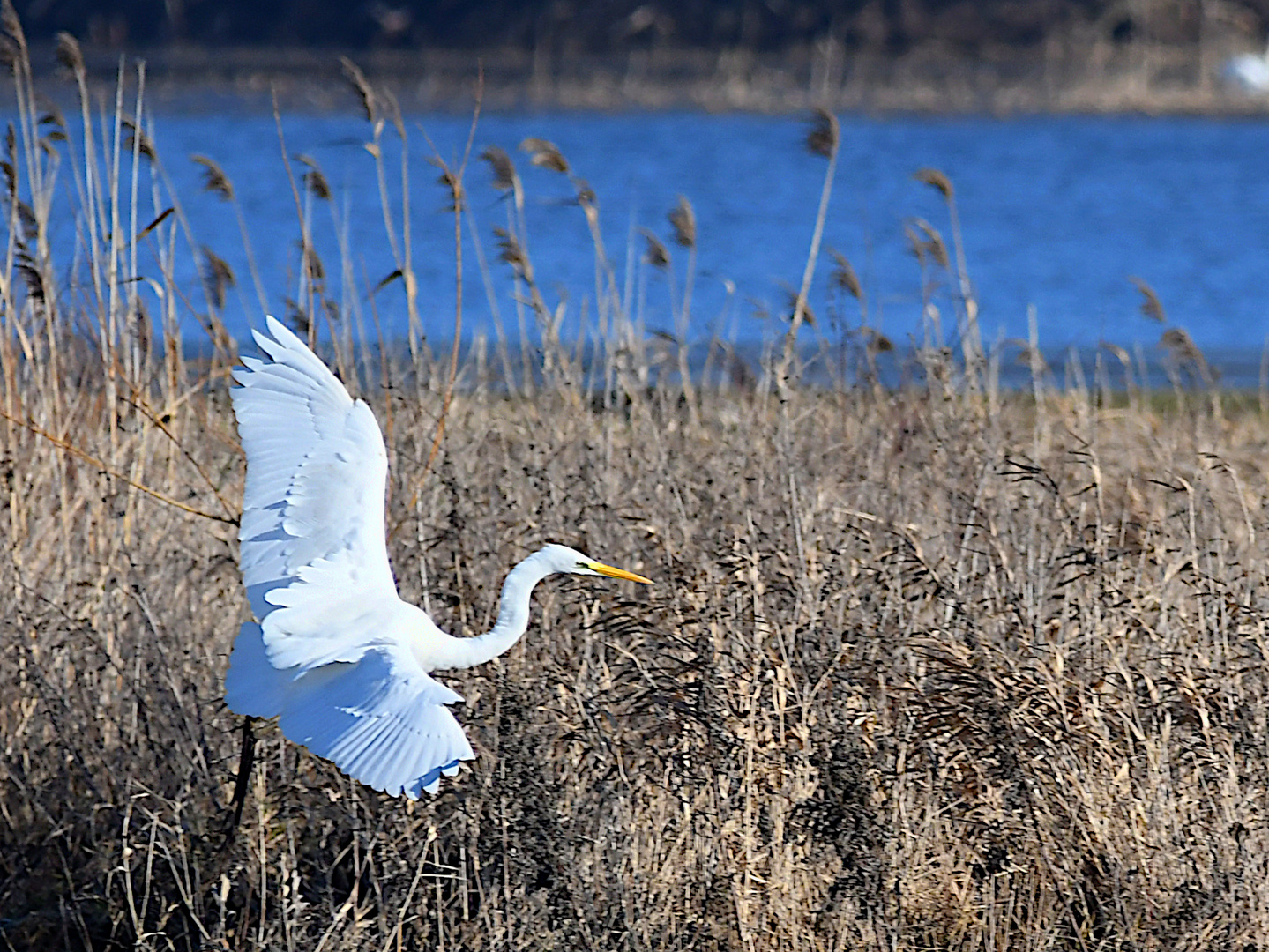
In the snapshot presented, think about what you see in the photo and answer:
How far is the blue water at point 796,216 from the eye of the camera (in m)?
12.2

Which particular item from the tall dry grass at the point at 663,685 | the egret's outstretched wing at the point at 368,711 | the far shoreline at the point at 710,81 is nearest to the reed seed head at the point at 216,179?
the tall dry grass at the point at 663,685

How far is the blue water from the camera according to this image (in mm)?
12172

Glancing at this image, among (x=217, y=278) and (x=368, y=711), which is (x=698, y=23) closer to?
(x=217, y=278)

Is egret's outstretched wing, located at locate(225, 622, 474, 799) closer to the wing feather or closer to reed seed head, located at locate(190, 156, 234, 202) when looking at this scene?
the wing feather

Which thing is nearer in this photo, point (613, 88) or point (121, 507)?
point (121, 507)

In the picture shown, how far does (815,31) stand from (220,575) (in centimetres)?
3767

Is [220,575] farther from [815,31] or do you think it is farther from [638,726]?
[815,31]

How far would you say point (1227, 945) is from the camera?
11.2 feet

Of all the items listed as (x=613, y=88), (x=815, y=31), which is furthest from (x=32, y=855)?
(x=815, y=31)

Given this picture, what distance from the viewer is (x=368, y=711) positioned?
9.89 feet

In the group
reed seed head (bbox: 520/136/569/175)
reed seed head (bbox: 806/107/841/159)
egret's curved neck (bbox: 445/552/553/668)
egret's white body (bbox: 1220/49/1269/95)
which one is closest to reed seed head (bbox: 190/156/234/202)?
reed seed head (bbox: 520/136/569/175)

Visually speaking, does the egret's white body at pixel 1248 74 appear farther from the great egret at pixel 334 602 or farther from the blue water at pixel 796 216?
the great egret at pixel 334 602

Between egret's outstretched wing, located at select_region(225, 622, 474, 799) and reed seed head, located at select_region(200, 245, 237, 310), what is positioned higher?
reed seed head, located at select_region(200, 245, 237, 310)

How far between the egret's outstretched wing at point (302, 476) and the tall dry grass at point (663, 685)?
0.41 meters
